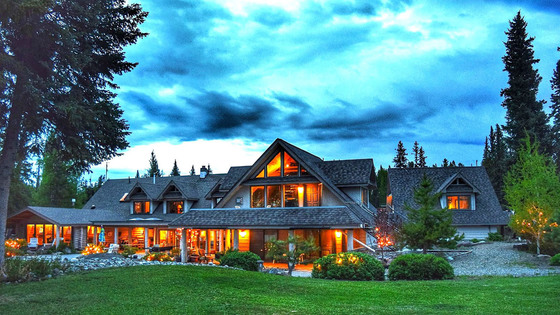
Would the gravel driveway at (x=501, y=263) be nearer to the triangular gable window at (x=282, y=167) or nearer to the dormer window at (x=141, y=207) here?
the triangular gable window at (x=282, y=167)

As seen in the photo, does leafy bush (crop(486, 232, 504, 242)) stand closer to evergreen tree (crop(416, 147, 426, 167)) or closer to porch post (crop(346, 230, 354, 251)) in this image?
porch post (crop(346, 230, 354, 251))

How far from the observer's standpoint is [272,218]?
83.2 ft

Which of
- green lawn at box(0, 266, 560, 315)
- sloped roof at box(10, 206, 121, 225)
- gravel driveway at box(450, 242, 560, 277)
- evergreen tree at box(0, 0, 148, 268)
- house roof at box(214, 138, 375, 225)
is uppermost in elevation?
evergreen tree at box(0, 0, 148, 268)

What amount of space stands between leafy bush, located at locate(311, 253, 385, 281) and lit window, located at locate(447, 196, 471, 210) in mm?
20154

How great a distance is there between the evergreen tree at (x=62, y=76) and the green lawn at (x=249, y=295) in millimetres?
5511

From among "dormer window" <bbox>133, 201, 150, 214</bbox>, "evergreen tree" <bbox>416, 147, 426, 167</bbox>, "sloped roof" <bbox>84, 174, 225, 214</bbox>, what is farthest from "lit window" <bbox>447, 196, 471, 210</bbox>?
"evergreen tree" <bbox>416, 147, 426, 167</bbox>

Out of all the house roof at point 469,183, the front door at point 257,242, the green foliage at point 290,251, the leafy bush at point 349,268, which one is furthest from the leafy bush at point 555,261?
the front door at point 257,242

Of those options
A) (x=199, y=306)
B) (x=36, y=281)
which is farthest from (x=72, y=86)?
(x=199, y=306)

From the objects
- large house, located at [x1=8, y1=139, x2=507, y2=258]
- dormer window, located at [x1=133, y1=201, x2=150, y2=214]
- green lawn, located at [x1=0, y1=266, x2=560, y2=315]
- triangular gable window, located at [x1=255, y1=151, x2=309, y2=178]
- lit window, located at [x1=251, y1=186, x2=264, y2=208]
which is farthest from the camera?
dormer window, located at [x1=133, y1=201, x2=150, y2=214]

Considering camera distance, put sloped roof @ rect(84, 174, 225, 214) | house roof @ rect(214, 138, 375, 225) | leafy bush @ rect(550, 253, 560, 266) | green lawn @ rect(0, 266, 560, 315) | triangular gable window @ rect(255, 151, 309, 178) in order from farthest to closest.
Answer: sloped roof @ rect(84, 174, 225, 214) < triangular gable window @ rect(255, 151, 309, 178) < house roof @ rect(214, 138, 375, 225) < leafy bush @ rect(550, 253, 560, 266) < green lawn @ rect(0, 266, 560, 315)

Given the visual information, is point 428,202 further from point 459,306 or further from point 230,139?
point 230,139

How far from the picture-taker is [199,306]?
957 cm

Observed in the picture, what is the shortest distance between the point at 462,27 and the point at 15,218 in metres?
40.1

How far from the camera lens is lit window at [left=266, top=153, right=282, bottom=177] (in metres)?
27.9
